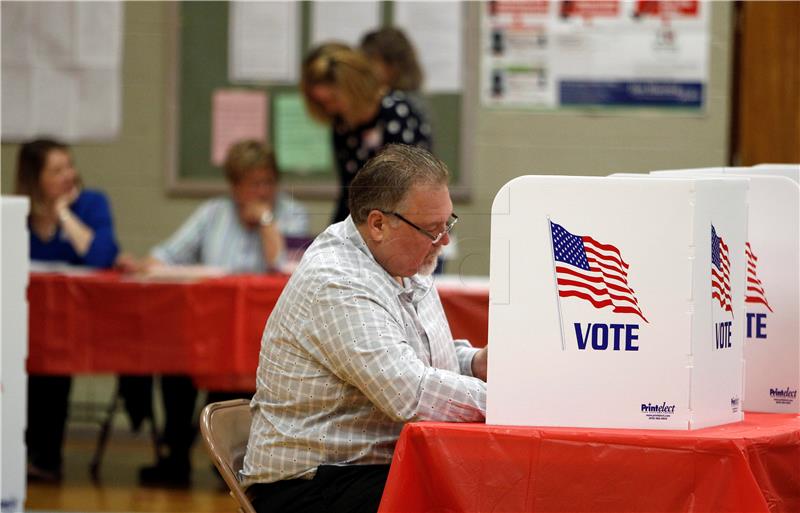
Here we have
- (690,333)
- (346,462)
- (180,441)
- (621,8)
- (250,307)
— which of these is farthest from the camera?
Result: (621,8)

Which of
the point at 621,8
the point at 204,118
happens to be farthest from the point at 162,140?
the point at 621,8

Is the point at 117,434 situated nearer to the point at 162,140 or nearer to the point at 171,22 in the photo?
the point at 162,140

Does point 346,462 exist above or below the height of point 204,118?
below

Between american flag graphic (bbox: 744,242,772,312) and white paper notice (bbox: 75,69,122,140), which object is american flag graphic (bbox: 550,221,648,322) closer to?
american flag graphic (bbox: 744,242,772,312)

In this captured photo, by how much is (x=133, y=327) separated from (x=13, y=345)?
846mm

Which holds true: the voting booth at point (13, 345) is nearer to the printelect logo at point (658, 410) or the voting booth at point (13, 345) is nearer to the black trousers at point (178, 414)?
the black trousers at point (178, 414)

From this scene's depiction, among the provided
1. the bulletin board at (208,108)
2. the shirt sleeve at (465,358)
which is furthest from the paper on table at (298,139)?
the shirt sleeve at (465,358)

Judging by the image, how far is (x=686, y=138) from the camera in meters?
5.60

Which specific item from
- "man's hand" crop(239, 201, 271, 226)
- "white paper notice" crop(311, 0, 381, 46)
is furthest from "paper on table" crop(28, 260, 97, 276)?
"white paper notice" crop(311, 0, 381, 46)

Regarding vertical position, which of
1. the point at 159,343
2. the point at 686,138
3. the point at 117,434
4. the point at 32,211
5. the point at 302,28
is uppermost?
the point at 302,28

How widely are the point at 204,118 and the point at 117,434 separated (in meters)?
1.53

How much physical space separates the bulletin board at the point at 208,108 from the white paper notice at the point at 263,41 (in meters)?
0.03

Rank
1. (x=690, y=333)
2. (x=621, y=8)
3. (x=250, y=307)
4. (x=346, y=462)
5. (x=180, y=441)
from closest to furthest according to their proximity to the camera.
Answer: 1. (x=690, y=333)
2. (x=346, y=462)
3. (x=250, y=307)
4. (x=180, y=441)
5. (x=621, y=8)

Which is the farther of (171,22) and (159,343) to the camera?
(171,22)
